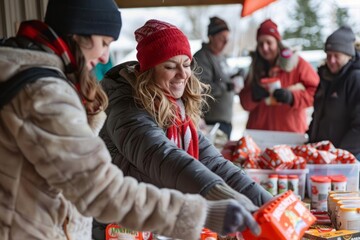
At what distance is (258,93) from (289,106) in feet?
0.99

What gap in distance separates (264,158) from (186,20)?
39.9ft

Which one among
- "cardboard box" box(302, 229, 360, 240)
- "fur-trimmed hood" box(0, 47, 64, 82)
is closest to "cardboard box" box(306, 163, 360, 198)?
"cardboard box" box(302, 229, 360, 240)

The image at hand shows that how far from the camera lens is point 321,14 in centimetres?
1184

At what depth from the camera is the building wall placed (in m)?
3.24

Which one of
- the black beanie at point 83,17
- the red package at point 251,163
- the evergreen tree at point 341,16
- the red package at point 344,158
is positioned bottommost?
the red package at point 251,163

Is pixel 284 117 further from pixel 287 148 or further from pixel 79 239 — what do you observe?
pixel 79 239

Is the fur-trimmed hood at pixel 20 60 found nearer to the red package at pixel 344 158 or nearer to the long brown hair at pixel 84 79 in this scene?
the long brown hair at pixel 84 79

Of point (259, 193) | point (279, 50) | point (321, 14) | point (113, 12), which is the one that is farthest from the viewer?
point (321, 14)

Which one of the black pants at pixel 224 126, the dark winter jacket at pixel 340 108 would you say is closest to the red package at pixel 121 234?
the dark winter jacket at pixel 340 108

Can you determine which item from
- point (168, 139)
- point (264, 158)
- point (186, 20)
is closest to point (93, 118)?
point (168, 139)

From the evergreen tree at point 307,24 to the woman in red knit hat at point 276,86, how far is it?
694 centimetres

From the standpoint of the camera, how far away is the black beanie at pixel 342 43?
13.5 feet

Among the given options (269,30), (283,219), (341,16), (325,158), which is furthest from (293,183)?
(341,16)

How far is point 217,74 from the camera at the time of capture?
5375 mm
